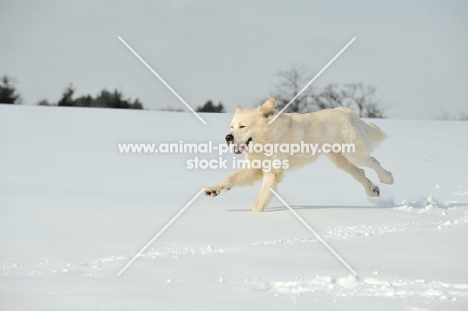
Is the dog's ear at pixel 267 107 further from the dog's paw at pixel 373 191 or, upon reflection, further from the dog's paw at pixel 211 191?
the dog's paw at pixel 373 191

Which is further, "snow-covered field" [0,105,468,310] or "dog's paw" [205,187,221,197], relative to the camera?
"dog's paw" [205,187,221,197]

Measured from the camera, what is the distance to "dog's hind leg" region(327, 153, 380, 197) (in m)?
9.19

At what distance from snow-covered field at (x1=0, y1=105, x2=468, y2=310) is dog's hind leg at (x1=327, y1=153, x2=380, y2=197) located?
13 centimetres

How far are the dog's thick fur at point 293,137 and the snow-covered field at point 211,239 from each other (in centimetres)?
30

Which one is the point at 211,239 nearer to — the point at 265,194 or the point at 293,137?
the point at 265,194

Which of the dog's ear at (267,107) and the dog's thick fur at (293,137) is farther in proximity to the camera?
the dog's ear at (267,107)

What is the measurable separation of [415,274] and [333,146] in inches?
156

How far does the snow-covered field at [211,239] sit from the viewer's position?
4434 mm

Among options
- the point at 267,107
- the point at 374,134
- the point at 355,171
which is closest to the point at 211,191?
the point at 267,107

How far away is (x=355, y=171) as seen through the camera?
925 cm

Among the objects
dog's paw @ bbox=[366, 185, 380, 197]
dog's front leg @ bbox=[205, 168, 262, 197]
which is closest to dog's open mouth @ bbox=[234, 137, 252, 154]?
dog's front leg @ bbox=[205, 168, 262, 197]

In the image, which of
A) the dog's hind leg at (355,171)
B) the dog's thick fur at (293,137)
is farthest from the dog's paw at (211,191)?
the dog's hind leg at (355,171)

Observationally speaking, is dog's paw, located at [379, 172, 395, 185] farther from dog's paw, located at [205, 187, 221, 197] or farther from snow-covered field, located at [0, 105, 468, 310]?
dog's paw, located at [205, 187, 221, 197]

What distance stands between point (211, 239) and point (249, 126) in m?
2.36
